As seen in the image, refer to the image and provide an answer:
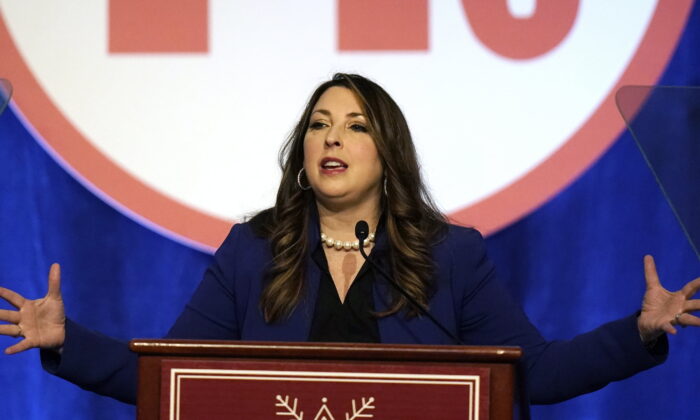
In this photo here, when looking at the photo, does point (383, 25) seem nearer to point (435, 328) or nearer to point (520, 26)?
point (520, 26)

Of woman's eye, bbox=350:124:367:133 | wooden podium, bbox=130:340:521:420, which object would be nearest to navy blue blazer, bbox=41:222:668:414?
woman's eye, bbox=350:124:367:133

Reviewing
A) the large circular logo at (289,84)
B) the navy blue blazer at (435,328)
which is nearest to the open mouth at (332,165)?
the navy blue blazer at (435,328)

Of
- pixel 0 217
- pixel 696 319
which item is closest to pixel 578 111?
pixel 696 319

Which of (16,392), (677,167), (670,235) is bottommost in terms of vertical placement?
(16,392)

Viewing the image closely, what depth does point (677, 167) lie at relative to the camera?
1.93m

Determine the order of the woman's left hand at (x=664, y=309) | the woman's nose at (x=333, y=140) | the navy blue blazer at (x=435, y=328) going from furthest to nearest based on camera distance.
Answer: the woman's nose at (x=333, y=140) → the navy blue blazer at (x=435, y=328) → the woman's left hand at (x=664, y=309)

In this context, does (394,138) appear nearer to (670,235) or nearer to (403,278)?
(403,278)

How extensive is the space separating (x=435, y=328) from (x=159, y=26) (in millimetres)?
A: 1139

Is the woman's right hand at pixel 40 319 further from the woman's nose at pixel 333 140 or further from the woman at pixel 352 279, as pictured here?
the woman's nose at pixel 333 140

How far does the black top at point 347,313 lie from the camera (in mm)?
1956

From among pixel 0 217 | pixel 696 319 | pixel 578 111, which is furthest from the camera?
pixel 0 217

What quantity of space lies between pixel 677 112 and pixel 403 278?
0.61 m

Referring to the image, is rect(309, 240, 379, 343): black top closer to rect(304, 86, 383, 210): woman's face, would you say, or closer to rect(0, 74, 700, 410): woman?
rect(0, 74, 700, 410): woman

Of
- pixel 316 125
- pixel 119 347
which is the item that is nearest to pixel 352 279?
pixel 316 125
